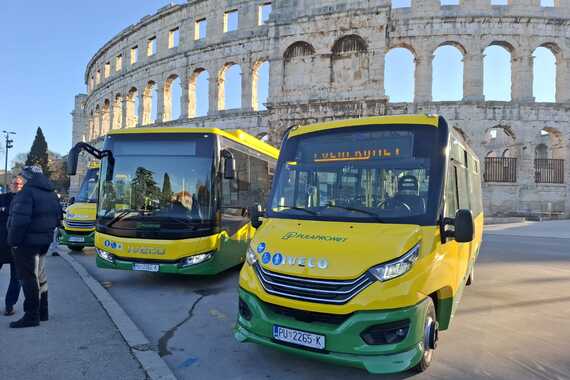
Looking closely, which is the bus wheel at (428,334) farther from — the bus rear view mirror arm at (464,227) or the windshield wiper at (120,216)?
the windshield wiper at (120,216)

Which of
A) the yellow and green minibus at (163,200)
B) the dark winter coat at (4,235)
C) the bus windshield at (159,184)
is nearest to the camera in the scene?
the dark winter coat at (4,235)

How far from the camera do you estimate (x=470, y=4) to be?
25359 millimetres

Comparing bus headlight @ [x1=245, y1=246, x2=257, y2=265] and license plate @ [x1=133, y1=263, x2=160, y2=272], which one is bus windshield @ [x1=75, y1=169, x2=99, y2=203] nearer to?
license plate @ [x1=133, y1=263, x2=160, y2=272]

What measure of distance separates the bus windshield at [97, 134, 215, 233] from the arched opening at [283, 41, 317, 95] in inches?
768

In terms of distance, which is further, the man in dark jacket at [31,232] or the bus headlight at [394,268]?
the man in dark jacket at [31,232]

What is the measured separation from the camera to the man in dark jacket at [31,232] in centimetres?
427

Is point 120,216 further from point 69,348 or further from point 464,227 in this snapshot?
point 464,227

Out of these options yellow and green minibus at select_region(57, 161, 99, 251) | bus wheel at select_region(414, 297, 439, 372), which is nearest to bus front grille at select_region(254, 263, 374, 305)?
bus wheel at select_region(414, 297, 439, 372)

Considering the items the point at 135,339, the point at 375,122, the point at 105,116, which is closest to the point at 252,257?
the point at 135,339

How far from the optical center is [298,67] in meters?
25.5

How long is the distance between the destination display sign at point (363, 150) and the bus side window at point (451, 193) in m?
0.49

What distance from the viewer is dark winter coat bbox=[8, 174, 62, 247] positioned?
14.0 ft

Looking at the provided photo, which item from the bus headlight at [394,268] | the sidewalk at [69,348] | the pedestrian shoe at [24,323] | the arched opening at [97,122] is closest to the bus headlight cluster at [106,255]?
the sidewalk at [69,348]

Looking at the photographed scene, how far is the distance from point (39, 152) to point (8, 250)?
78009mm
